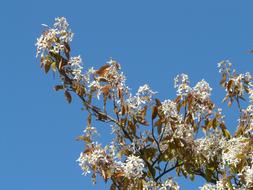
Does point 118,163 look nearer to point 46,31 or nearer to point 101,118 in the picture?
point 101,118

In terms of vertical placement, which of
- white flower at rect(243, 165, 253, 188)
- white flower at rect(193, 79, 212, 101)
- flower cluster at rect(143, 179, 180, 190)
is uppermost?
white flower at rect(193, 79, 212, 101)

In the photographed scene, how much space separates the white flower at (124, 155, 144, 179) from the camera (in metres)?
4.16

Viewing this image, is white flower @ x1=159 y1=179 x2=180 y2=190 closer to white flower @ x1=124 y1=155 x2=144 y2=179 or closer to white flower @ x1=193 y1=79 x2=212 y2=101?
Answer: white flower @ x1=124 y1=155 x2=144 y2=179

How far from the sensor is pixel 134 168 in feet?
13.7

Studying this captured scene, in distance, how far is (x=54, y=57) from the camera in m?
4.67

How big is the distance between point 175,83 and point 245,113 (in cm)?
63

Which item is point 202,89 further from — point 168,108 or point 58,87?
point 58,87

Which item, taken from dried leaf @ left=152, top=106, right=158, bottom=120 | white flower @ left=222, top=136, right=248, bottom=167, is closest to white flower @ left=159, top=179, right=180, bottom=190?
white flower @ left=222, top=136, right=248, bottom=167

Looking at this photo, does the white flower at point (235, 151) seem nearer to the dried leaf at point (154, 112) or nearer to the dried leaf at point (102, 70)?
the dried leaf at point (154, 112)

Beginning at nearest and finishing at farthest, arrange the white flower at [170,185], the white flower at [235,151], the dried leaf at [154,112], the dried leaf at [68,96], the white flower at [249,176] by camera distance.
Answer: the white flower at [249,176], the white flower at [235,151], the white flower at [170,185], the dried leaf at [154,112], the dried leaf at [68,96]

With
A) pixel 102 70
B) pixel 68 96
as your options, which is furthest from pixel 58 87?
pixel 102 70

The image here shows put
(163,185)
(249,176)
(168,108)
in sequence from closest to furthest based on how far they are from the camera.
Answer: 1. (249,176)
2. (163,185)
3. (168,108)

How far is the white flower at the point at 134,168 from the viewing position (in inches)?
164

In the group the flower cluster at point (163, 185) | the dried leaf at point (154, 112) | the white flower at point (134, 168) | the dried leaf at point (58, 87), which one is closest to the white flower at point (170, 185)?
the flower cluster at point (163, 185)
